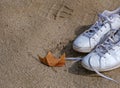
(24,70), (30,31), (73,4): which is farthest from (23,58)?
(73,4)

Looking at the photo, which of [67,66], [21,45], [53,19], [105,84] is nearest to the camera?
[105,84]

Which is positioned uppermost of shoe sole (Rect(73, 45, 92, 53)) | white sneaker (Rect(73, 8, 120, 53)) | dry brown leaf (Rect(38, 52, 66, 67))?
white sneaker (Rect(73, 8, 120, 53))

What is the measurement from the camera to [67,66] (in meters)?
1.83

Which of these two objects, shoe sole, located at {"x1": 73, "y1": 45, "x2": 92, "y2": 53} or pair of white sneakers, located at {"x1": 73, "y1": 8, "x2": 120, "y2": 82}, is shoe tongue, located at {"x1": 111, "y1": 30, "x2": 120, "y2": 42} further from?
shoe sole, located at {"x1": 73, "y1": 45, "x2": 92, "y2": 53}

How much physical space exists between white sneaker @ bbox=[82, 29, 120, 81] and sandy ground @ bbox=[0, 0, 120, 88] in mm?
49

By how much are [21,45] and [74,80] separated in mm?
410

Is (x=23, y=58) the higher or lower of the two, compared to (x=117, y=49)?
lower

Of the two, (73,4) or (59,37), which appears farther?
(73,4)

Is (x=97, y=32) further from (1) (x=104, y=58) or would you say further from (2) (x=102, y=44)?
(1) (x=104, y=58)

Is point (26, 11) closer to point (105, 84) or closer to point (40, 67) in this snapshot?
point (40, 67)

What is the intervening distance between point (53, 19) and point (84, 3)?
266 mm

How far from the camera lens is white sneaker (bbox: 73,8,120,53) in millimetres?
1850

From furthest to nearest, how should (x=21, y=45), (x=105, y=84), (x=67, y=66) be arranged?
(x=21, y=45)
(x=67, y=66)
(x=105, y=84)

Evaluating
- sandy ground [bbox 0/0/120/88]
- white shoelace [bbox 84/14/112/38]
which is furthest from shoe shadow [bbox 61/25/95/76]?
white shoelace [bbox 84/14/112/38]
